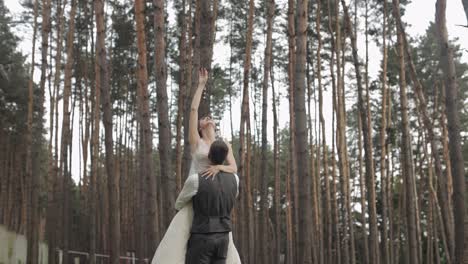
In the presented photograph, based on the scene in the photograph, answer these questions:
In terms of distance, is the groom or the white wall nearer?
the groom

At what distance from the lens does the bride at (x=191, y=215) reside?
3289mm

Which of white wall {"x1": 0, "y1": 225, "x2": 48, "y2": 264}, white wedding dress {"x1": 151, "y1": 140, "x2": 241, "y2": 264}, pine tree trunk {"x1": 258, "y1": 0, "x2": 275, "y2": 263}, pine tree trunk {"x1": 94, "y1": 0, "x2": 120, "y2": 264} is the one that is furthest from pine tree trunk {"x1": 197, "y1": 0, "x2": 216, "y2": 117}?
white wall {"x1": 0, "y1": 225, "x2": 48, "y2": 264}

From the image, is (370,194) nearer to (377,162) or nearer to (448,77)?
(448,77)

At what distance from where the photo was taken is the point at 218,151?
3391 millimetres

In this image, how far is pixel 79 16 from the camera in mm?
19156

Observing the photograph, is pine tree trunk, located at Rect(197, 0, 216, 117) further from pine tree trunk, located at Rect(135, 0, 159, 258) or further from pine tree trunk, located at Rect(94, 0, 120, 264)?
pine tree trunk, located at Rect(94, 0, 120, 264)

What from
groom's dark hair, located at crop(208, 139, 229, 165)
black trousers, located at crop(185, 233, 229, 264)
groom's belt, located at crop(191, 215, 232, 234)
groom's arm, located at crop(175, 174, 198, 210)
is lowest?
black trousers, located at crop(185, 233, 229, 264)

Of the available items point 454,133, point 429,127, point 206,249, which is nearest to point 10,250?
point 429,127

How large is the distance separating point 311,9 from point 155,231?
499 inches

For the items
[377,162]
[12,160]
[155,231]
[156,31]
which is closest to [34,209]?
[155,231]

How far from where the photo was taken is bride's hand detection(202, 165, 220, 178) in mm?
3379

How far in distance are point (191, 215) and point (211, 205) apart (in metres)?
0.16

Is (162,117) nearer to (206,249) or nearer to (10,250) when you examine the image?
(206,249)

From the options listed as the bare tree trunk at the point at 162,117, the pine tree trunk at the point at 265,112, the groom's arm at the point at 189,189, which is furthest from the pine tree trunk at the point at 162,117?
the pine tree trunk at the point at 265,112
